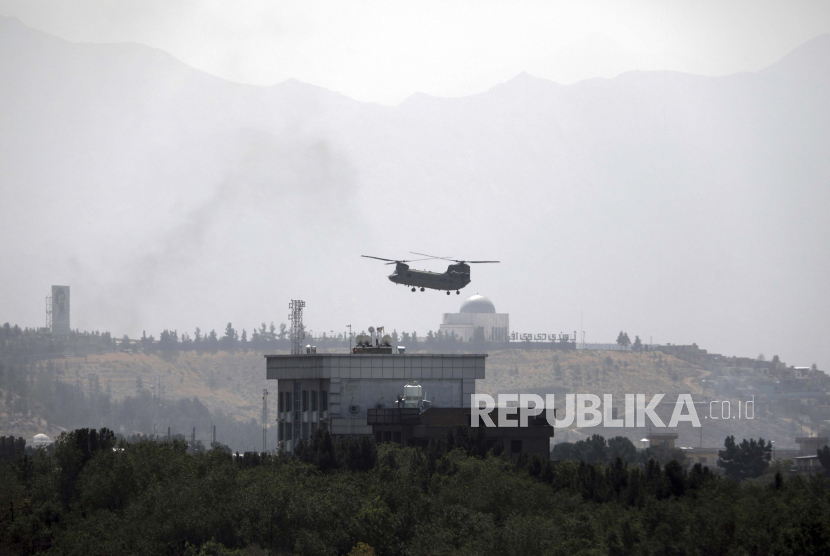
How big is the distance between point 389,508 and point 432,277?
6281 cm

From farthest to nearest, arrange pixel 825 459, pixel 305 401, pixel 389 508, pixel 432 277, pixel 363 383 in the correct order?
1. pixel 825 459
2. pixel 432 277
3. pixel 305 401
4. pixel 363 383
5. pixel 389 508

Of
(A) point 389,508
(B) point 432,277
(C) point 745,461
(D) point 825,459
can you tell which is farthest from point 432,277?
(C) point 745,461

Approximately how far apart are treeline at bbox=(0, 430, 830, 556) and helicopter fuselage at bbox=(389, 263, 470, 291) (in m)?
42.2

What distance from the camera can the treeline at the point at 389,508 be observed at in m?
61.3

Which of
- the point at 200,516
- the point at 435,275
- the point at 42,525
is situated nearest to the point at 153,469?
the point at 42,525

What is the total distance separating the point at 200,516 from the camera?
68750 mm

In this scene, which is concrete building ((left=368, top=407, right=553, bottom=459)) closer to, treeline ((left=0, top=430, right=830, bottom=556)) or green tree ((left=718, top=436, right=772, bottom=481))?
treeline ((left=0, top=430, right=830, bottom=556))

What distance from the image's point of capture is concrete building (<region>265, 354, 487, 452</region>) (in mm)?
116562

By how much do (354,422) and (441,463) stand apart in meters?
29.5

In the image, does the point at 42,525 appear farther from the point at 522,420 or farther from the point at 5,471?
the point at 522,420

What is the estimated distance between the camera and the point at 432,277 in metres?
135

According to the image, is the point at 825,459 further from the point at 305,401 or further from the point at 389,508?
the point at 389,508

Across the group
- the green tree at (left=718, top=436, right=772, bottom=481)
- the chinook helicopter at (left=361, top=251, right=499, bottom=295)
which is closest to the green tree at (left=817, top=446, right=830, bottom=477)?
the green tree at (left=718, top=436, right=772, bottom=481)

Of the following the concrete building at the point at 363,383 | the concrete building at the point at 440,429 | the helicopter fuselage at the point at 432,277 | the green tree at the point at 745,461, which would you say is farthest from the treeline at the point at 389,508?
the green tree at the point at 745,461
